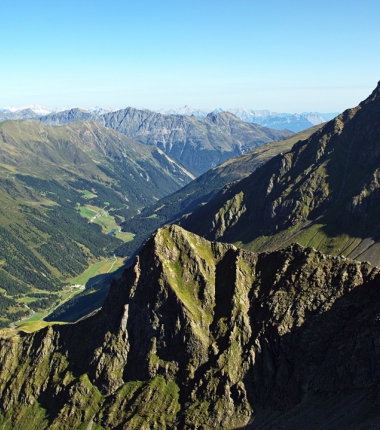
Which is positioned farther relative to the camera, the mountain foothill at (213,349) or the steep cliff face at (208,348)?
the steep cliff face at (208,348)

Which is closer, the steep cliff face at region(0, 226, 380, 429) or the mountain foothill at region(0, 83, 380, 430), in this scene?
the mountain foothill at region(0, 83, 380, 430)

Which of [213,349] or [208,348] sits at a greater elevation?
[213,349]

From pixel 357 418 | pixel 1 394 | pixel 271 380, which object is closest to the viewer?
pixel 357 418

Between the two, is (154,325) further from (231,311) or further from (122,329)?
(231,311)

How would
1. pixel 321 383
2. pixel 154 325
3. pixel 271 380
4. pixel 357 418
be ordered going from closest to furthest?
pixel 357 418
pixel 321 383
pixel 271 380
pixel 154 325

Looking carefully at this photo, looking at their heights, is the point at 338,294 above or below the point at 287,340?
above

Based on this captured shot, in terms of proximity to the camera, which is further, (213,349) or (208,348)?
A: (208,348)

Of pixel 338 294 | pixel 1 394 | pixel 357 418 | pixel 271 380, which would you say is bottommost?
pixel 1 394

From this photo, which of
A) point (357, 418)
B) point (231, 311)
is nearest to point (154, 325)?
point (231, 311)
